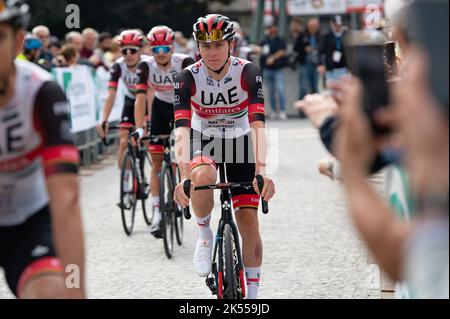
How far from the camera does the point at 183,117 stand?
260 inches

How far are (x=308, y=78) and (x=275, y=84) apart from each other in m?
0.93

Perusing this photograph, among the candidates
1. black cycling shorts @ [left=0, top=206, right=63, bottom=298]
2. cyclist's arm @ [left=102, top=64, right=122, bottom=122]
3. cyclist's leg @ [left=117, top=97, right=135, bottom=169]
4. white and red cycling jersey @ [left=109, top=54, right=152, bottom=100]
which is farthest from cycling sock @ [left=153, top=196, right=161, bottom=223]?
black cycling shorts @ [left=0, top=206, right=63, bottom=298]

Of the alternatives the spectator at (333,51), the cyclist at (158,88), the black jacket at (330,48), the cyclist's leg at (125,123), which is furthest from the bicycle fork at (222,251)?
the black jacket at (330,48)

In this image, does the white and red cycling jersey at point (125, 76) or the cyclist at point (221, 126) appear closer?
the cyclist at point (221, 126)

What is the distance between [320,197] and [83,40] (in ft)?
23.0

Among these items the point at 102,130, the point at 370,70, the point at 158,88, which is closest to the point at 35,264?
the point at 370,70

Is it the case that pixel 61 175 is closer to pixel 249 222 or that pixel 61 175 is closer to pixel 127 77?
pixel 249 222

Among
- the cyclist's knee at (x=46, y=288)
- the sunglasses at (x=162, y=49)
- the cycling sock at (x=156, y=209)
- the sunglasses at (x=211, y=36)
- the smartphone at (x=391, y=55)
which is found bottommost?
the cycling sock at (x=156, y=209)

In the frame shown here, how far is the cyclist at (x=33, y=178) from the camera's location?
11.1 ft

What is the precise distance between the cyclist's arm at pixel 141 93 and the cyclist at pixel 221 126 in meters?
3.17

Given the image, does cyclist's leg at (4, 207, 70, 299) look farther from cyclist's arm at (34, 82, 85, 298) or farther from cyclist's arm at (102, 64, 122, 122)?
cyclist's arm at (102, 64, 122, 122)

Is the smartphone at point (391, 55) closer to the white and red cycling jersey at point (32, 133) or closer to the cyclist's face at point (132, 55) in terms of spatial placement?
the white and red cycling jersey at point (32, 133)
